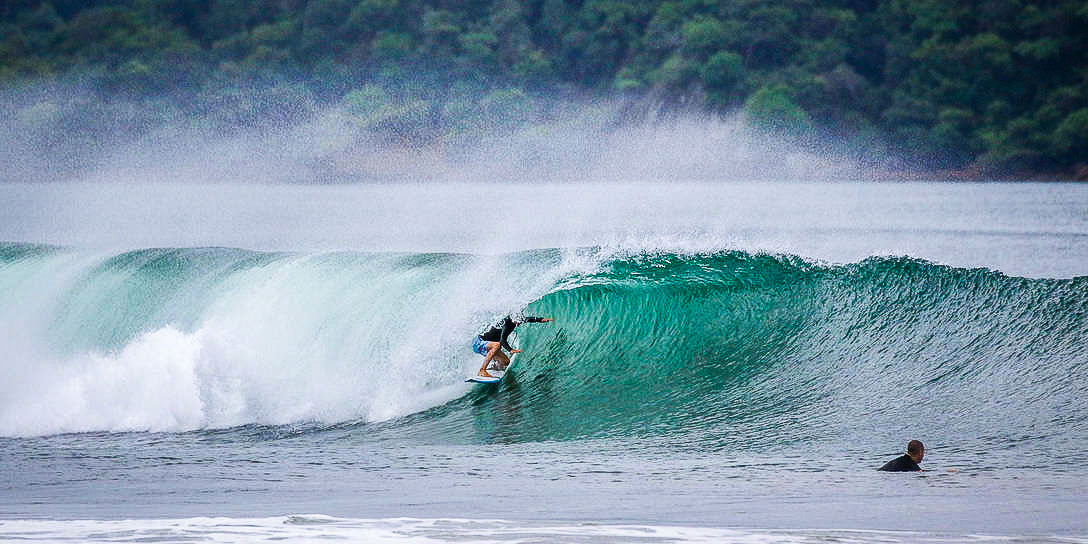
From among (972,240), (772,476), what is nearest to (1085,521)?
(772,476)

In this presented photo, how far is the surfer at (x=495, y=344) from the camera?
46.0ft

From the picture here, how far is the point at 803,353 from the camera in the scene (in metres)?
14.5

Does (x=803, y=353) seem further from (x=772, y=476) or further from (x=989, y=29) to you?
(x=989, y=29)

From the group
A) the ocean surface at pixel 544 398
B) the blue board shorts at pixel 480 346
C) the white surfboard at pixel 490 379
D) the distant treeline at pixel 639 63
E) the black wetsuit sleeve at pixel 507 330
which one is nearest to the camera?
the ocean surface at pixel 544 398

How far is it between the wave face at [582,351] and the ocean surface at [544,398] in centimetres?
4

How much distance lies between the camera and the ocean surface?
8961 millimetres

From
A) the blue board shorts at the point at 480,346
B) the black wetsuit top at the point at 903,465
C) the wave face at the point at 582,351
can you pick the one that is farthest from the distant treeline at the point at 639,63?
the black wetsuit top at the point at 903,465

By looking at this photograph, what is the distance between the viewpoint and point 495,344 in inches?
555

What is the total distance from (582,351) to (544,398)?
156cm

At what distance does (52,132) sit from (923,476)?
63.6 metres

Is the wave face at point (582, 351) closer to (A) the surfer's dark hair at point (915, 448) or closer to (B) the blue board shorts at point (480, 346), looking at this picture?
(B) the blue board shorts at point (480, 346)

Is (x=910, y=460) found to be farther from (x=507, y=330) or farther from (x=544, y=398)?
(x=507, y=330)

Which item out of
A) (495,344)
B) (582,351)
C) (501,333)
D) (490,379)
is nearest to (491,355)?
(495,344)

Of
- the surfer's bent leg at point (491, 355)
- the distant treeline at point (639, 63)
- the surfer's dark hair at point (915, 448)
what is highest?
the distant treeline at point (639, 63)
